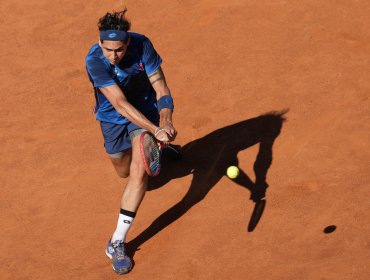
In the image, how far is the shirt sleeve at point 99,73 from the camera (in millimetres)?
9438

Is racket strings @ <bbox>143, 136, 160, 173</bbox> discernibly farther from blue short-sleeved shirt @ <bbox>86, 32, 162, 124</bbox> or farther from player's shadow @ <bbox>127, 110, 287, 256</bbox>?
player's shadow @ <bbox>127, 110, 287, 256</bbox>

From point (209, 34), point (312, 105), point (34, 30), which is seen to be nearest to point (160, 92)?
point (312, 105)

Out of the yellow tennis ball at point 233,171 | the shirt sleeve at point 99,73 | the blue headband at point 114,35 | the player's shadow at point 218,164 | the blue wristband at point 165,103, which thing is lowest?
the player's shadow at point 218,164

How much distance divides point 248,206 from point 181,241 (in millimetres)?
939

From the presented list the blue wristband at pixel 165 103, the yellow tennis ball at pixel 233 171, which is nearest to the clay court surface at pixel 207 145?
the yellow tennis ball at pixel 233 171

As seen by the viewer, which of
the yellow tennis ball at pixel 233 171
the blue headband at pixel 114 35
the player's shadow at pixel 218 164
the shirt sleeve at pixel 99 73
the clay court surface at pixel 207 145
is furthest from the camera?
the player's shadow at pixel 218 164

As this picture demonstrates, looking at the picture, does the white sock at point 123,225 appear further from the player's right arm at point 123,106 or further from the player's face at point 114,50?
the player's face at point 114,50

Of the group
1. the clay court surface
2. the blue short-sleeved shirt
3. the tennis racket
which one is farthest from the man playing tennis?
the clay court surface

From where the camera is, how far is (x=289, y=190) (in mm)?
10312

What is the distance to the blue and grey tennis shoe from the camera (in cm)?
959

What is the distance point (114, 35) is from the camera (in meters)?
9.24

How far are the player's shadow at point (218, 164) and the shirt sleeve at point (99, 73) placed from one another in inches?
73.7

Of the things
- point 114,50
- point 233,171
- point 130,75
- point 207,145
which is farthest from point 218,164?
point 114,50

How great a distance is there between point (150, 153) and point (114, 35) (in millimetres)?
1348
